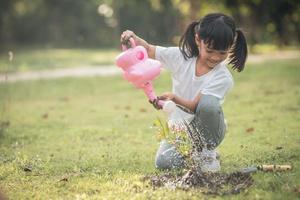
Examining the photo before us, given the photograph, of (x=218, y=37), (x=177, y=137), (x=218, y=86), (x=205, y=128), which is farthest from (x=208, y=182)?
(x=218, y=37)

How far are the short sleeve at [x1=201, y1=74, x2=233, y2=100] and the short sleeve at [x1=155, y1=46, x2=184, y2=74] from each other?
39 cm

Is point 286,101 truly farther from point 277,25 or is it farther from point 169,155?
point 277,25

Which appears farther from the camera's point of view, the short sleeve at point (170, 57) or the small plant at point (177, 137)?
the short sleeve at point (170, 57)

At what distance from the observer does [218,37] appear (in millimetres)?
4191

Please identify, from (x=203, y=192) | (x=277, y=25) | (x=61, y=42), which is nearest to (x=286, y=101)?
(x=203, y=192)

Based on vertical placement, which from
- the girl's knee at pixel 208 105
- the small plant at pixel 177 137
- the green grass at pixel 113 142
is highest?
the girl's knee at pixel 208 105

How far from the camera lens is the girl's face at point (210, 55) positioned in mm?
4277

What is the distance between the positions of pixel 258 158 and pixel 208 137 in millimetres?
700

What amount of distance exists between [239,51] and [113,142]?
2150mm

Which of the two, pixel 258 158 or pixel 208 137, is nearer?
pixel 208 137

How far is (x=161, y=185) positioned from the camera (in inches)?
158

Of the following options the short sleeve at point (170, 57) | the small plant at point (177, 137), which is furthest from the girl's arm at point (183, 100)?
the short sleeve at point (170, 57)

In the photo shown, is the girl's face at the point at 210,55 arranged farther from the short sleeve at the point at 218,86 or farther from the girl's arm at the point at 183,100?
the girl's arm at the point at 183,100

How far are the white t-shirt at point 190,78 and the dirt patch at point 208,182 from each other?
0.65 meters
